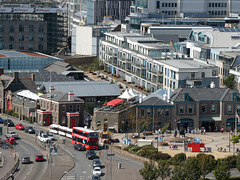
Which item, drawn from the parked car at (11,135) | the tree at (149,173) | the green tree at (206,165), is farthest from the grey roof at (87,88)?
the tree at (149,173)

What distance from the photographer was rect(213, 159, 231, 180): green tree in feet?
422

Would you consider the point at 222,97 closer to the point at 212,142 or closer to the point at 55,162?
the point at 212,142

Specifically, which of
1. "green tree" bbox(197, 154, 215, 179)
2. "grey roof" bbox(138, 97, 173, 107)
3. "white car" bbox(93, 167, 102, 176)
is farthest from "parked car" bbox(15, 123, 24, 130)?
"green tree" bbox(197, 154, 215, 179)

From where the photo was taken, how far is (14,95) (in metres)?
192

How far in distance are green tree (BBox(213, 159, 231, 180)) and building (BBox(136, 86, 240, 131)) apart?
42589 millimetres

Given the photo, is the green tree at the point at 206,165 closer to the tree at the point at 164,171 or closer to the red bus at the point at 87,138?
the tree at the point at 164,171

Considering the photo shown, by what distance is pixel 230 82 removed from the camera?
19362 centimetres

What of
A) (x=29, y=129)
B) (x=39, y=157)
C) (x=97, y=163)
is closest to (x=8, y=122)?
(x=29, y=129)

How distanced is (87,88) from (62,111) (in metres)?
17.6

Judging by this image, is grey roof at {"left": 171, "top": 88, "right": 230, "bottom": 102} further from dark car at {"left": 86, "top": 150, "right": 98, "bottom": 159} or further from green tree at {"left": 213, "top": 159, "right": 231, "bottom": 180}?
green tree at {"left": 213, "top": 159, "right": 231, "bottom": 180}

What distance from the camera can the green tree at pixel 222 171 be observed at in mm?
128750

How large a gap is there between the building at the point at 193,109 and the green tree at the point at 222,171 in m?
42.6

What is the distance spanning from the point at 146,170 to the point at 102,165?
1613 cm

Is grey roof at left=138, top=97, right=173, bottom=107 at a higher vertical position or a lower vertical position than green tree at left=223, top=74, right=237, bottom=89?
lower
